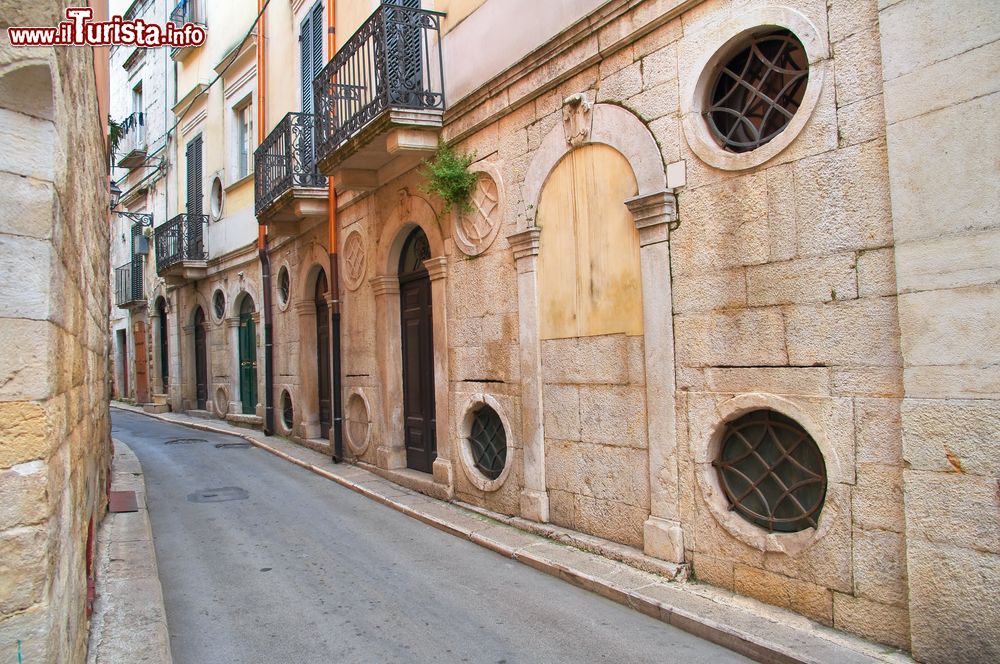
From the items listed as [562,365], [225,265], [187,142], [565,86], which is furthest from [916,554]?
[187,142]

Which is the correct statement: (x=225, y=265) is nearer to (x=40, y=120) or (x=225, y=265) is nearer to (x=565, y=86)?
(x=565, y=86)

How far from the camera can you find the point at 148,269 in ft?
74.4

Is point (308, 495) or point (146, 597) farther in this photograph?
point (308, 495)

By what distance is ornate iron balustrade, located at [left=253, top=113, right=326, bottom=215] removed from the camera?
11.5m

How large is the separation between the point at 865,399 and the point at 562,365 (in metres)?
2.80

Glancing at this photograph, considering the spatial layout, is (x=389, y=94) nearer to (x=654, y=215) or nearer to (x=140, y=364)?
(x=654, y=215)

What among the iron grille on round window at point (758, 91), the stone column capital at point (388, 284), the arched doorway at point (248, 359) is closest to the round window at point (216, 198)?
the arched doorway at point (248, 359)

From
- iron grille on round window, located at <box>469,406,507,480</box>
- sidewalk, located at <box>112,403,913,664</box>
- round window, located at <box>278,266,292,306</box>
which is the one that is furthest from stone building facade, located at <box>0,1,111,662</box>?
round window, located at <box>278,266,292,306</box>

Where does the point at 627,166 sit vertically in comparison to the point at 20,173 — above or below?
above

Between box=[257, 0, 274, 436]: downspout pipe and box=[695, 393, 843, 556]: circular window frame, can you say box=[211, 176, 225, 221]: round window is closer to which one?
box=[257, 0, 274, 436]: downspout pipe

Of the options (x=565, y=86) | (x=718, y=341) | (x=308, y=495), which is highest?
(x=565, y=86)

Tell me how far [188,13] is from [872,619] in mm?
20055

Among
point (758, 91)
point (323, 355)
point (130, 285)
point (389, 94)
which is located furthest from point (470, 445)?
point (130, 285)

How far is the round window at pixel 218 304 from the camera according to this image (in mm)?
17642
